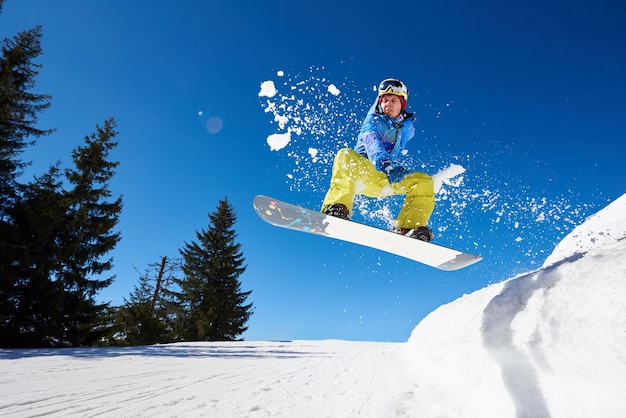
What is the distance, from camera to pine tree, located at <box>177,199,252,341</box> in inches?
750

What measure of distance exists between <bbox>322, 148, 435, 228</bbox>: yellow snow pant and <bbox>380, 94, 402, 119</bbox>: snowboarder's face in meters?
1.09

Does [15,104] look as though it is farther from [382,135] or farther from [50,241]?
[382,135]

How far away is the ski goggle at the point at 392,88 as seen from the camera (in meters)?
5.16

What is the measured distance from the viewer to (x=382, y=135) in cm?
502

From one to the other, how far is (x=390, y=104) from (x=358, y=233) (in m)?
2.18

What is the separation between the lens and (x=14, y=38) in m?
12.1

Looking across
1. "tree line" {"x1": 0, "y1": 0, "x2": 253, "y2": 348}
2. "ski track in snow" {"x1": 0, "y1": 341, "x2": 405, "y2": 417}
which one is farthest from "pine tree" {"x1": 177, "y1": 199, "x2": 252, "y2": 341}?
"ski track in snow" {"x1": 0, "y1": 341, "x2": 405, "y2": 417}

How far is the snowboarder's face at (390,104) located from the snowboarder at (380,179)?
53 mm

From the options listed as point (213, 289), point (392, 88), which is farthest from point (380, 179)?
point (213, 289)

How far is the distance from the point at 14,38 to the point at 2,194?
5959 mm

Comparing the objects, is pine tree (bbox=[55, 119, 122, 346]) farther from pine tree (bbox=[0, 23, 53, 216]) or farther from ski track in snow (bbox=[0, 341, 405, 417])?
ski track in snow (bbox=[0, 341, 405, 417])

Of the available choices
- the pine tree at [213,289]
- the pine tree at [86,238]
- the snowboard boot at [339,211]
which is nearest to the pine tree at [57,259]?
the pine tree at [86,238]

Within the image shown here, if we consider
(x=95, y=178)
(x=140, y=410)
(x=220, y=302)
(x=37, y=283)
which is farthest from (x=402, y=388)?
(x=220, y=302)

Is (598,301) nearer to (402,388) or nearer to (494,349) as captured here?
(494,349)
